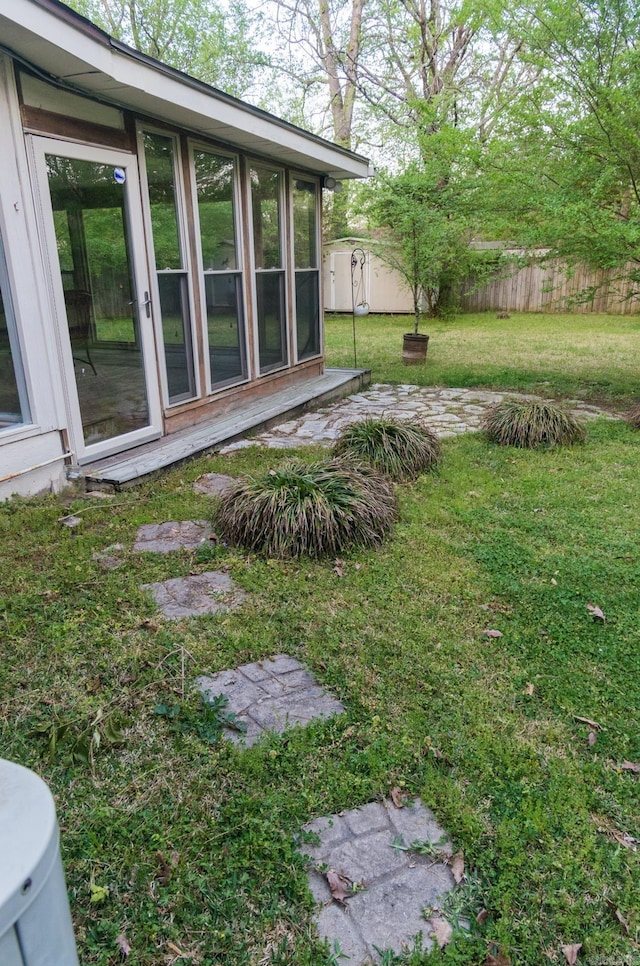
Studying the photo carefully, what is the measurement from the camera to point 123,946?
1505 millimetres

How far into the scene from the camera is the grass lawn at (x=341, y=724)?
1600 millimetres

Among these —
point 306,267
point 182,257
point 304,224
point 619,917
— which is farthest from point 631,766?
point 304,224

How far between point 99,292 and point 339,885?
13.2ft

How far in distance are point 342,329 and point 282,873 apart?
44.5ft

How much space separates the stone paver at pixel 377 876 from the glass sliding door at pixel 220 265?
4.57m

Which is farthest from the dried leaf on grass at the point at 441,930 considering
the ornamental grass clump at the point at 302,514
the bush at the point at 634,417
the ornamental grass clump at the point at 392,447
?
the bush at the point at 634,417

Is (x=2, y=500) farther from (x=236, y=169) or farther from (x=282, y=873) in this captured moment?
(x=236, y=169)

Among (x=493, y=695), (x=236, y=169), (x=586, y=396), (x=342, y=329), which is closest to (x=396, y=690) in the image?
(x=493, y=695)

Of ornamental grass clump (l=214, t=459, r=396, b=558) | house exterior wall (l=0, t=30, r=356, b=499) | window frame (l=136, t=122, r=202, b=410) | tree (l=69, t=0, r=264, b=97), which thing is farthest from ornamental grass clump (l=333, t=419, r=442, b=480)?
tree (l=69, t=0, r=264, b=97)

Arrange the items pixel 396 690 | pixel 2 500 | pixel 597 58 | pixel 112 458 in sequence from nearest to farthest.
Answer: pixel 396 690 → pixel 2 500 → pixel 112 458 → pixel 597 58

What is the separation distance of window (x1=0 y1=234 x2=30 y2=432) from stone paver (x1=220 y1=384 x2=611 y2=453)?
1.67 meters

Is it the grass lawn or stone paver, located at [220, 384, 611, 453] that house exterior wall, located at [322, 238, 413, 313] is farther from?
the grass lawn

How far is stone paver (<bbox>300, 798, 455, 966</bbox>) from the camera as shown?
5.09 ft

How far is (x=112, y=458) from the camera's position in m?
4.70
